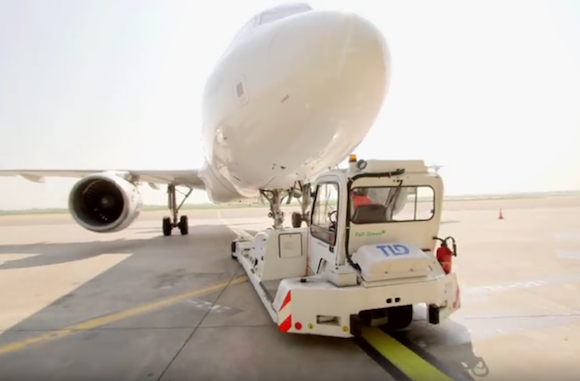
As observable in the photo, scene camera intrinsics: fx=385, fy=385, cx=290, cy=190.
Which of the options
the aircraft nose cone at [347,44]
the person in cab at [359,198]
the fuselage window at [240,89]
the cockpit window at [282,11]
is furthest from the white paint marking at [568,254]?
the fuselage window at [240,89]

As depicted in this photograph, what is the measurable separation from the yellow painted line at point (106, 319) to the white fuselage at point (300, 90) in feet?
6.36

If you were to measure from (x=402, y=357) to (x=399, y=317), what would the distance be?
658mm

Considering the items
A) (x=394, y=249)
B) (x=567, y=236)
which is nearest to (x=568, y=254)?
(x=567, y=236)

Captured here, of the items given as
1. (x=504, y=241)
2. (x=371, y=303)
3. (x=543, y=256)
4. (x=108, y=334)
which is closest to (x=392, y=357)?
(x=371, y=303)

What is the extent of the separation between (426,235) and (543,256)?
17.4 ft

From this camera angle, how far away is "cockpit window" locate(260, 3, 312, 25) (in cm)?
449

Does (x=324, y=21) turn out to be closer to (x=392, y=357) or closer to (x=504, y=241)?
(x=392, y=357)

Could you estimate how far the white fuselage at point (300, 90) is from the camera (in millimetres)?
3547

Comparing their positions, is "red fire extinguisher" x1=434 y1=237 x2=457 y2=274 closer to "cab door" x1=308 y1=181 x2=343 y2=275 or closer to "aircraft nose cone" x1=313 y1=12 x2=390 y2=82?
"cab door" x1=308 y1=181 x2=343 y2=275

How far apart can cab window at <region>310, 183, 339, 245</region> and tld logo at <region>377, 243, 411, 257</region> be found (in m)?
0.50

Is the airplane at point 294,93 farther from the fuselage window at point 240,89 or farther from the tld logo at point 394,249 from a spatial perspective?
the tld logo at point 394,249

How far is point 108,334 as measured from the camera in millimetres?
3717

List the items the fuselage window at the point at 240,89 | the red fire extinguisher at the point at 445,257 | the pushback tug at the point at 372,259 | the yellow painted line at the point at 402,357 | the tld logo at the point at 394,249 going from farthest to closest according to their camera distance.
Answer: the fuselage window at the point at 240,89 < the red fire extinguisher at the point at 445,257 < the tld logo at the point at 394,249 < the pushback tug at the point at 372,259 < the yellow painted line at the point at 402,357

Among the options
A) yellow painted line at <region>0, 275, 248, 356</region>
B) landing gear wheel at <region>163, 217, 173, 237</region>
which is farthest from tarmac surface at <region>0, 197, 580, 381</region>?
landing gear wheel at <region>163, 217, 173, 237</region>
